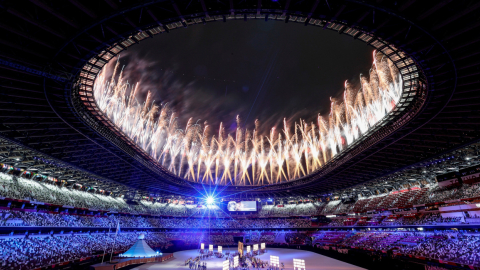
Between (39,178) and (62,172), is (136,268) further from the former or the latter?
(39,178)

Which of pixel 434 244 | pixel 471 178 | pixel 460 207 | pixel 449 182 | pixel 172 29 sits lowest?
pixel 434 244

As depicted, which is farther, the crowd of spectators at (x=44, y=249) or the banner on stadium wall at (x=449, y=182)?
the banner on stadium wall at (x=449, y=182)

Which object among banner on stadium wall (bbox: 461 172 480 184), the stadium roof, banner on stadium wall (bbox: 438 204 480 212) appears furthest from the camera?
banner on stadium wall (bbox: 461 172 480 184)

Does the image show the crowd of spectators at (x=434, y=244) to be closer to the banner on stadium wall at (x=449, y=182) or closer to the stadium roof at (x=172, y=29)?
the banner on stadium wall at (x=449, y=182)

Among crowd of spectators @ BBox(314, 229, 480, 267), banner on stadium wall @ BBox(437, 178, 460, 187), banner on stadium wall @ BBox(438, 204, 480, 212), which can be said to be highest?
banner on stadium wall @ BBox(437, 178, 460, 187)

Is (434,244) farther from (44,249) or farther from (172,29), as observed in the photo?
(44,249)

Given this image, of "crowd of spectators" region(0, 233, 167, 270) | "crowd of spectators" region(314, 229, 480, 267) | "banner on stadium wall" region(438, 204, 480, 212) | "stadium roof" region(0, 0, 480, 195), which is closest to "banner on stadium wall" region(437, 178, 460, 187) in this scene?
"banner on stadium wall" region(438, 204, 480, 212)

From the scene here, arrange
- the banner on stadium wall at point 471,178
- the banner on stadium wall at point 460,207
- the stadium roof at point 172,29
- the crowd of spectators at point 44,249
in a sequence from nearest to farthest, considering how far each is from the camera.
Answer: the stadium roof at point 172,29 < the crowd of spectators at point 44,249 < the banner on stadium wall at point 460,207 < the banner on stadium wall at point 471,178

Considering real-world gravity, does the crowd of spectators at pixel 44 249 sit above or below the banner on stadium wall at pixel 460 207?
below

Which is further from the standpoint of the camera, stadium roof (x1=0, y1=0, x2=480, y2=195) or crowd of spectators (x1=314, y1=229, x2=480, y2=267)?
crowd of spectators (x1=314, y1=229, x2=480, y2=267)

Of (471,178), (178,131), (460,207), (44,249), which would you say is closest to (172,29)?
(178,131)

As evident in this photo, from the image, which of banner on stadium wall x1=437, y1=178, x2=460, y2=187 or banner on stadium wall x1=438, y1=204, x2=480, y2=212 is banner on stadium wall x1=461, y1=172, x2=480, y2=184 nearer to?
banner on stadium wall x1=437, y1=178, x2=460, y2=187

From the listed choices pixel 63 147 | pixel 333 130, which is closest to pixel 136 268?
pixel 63 147

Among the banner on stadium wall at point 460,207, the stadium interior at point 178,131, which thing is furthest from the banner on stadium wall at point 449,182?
the banner on stadium wall at point 460,207
